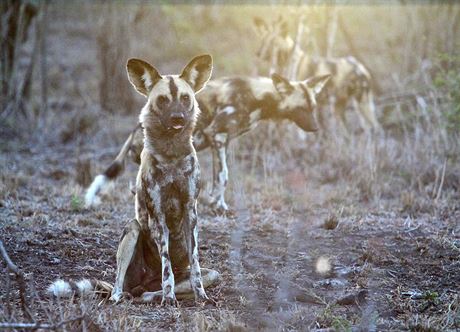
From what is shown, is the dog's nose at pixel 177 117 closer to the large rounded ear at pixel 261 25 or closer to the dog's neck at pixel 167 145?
the dog's neck at pixel 167 145

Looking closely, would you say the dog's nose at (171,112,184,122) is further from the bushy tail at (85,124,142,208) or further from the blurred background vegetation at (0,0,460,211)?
the blurred background vegetation at (0,0,460,211)

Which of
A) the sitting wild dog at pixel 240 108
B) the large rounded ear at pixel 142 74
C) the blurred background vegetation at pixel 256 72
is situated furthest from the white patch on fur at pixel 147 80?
the blurred background vegetation at pixel 256 72

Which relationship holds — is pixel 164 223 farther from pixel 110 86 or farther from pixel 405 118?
pixel 110 86

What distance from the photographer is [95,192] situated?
6.00 metres

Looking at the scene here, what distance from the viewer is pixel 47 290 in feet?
12.5

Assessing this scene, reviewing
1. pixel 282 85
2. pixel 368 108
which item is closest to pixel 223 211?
pixel 282 85

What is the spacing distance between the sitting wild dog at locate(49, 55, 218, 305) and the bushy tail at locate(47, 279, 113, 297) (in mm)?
25

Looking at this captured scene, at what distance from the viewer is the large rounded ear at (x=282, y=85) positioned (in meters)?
6.48

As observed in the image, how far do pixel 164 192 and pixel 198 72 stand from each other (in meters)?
0.69

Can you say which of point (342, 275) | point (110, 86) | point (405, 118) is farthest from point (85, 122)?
point (342, 275)

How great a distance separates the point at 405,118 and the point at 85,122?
3.78 metres

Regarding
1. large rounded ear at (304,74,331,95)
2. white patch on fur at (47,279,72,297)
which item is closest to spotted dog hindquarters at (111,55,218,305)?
white patch on fur at (47,279,72,297)

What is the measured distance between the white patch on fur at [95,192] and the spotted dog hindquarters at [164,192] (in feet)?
6.20

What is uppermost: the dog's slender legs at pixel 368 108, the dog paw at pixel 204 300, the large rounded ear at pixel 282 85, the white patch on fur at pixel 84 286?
the large rounded ear at pixel 282 85
